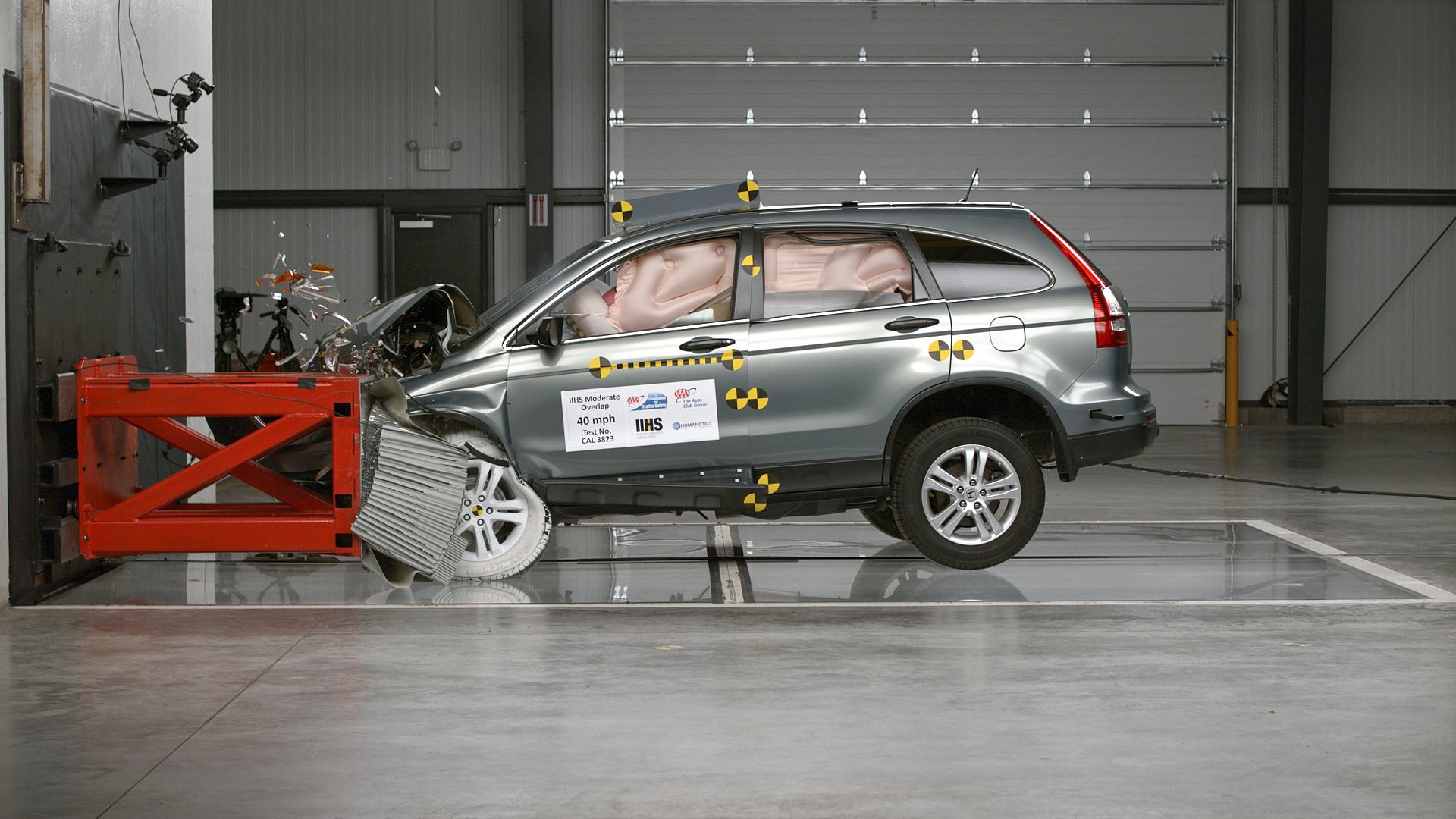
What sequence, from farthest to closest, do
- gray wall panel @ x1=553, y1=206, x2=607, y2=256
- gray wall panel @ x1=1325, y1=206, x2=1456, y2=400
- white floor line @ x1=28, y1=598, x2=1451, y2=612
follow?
gray wall panel @ x1=1325, y1=206, x2=1456, y2=400 → gray wall panel @ x1=553, y1=206, x2=607, y2=256 → white floor line @ x1=28, y1=598, x2=1451, y2=612

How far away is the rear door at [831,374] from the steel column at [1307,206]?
12.3m

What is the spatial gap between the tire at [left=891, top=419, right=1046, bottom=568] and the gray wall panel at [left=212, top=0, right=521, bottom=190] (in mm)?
11981

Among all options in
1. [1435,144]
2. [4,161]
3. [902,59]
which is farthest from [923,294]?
[1435,144]

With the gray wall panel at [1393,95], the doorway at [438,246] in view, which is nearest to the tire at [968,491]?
the doorway at [438,246]

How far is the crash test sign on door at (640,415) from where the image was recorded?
6.14 meters

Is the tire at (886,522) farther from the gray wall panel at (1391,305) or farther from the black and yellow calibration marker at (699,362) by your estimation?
the gray wall panel at (1391,305)

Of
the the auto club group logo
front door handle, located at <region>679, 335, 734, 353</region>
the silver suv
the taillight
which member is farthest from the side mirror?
the taillight

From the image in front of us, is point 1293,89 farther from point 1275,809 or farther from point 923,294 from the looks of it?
point 1275,809

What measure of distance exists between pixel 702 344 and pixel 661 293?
42cm

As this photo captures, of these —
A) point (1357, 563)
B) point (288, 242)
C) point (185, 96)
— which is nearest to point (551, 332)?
point (185, 96)

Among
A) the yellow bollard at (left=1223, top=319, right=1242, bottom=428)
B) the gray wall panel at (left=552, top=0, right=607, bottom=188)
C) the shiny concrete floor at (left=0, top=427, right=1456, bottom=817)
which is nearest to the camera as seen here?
the shiny concrete floor at (left=0, top=427, right=1456, bottom=817)

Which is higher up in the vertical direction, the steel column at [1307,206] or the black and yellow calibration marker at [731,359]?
the steel column at [1307,206]

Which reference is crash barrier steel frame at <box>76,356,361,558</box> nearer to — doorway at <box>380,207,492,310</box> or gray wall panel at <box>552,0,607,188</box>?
gray wall panel at <box>552,0,607,188</box>

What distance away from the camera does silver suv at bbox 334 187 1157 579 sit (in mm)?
6164
